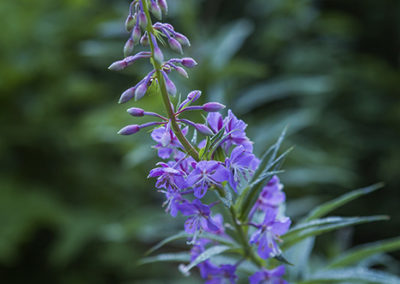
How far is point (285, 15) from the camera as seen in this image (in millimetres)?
4309

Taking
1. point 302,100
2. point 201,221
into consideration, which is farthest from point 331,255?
point 302,100

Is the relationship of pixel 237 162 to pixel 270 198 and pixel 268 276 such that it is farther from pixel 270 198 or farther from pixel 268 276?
pixel 268 276

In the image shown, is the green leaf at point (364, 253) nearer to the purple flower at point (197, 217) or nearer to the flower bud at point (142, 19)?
the purple flower at point (197, 217)

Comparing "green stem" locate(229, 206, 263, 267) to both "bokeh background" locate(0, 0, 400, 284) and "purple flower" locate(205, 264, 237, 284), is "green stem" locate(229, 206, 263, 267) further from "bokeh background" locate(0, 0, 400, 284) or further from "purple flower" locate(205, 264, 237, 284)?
"bokeh background" locate(0, 0, 400, 284)

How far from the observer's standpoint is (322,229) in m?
1.44

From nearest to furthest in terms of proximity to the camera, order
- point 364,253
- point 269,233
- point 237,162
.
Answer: point 237,162
point 269,233
point 364,253

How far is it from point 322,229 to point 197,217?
1.36ft

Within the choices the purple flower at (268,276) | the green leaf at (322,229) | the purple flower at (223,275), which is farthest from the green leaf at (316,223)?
the purple flower at (223,275)

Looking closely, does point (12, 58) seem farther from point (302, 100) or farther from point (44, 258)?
point (302, 100)

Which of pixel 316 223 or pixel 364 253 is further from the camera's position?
pixel 364 253

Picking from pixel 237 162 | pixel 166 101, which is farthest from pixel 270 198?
pixel 166 101

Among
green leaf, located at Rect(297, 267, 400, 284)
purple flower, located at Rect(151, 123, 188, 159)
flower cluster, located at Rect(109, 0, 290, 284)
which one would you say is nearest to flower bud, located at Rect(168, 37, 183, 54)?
flower cluster, located at Rect(109, 0, 290, 284)

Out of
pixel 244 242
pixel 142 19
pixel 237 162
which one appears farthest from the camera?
pixel 244 242

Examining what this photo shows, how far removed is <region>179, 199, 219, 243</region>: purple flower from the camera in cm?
132
